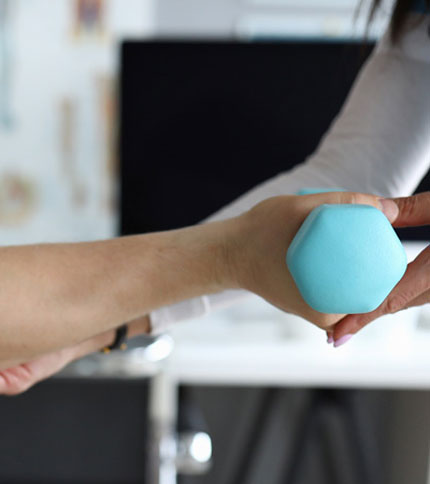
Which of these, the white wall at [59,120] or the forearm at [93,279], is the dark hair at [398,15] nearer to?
the forearm at [93,279]

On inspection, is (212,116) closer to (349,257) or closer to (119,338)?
(119,338)

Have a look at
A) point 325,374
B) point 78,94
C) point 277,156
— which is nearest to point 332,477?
point 325,374

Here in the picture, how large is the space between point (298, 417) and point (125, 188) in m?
0.69

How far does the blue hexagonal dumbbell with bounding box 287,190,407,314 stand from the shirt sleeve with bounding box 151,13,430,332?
20 cm

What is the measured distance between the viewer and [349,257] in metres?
0.35

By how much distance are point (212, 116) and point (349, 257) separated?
0.88 metres

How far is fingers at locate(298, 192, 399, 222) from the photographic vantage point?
15.7 inches

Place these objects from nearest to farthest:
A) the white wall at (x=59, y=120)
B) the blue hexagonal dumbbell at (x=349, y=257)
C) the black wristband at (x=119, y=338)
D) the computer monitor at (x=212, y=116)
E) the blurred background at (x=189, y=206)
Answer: the blue hexagonal dumbbell at (x=349, y=257) < the black wristband at (x=119, y=338) < the blurred background at (x=189, y=206) < the computer monitor at (x=212, y=116) < the white wall at (x=59, y=120)

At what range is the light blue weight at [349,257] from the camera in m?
0.35

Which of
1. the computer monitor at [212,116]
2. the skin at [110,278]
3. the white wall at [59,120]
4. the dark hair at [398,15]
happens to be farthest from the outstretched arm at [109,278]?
the white wall at [59,120]

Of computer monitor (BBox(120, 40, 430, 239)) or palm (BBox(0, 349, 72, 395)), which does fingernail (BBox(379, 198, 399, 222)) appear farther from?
computer monitor (BBox(120, 40, 430, 239))

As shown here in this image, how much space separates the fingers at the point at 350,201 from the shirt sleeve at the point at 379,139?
0.49 ft

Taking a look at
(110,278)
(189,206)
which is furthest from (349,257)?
(189,206)

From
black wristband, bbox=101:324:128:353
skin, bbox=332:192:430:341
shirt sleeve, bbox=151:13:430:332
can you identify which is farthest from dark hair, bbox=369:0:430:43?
black wristband, bbox=101:324:128:353
